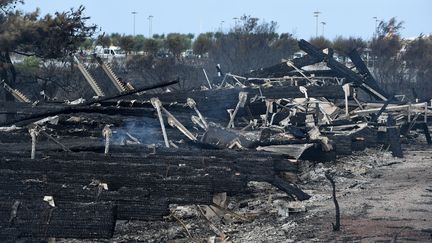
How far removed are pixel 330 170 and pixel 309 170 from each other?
1.41ft

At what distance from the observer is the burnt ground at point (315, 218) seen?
9.41 m

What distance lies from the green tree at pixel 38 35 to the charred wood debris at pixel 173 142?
4.94 m

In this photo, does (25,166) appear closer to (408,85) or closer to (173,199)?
(173,199)

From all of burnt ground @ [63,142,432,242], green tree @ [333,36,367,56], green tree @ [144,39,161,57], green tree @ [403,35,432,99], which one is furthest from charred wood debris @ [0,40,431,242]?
green tree @ [333,36,367,56]

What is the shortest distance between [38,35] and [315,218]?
17.3 metres

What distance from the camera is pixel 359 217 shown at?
10438 mm

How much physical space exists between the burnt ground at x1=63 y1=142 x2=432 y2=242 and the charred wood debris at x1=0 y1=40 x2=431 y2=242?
→ 0.44m

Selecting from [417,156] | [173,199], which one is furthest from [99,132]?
[417,156]

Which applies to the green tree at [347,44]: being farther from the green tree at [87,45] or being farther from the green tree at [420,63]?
the green tree at [87,45]

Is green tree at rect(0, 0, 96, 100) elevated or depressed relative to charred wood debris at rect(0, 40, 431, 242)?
elevated

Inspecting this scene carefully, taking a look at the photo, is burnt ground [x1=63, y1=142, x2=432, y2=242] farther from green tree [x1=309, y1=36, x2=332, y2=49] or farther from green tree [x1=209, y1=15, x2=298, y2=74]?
green tree [x1=309, y1=36, x2=332, y2=49]

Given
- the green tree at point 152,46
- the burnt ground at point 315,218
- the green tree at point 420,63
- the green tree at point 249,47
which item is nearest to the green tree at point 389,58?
the green tree at point 420,63

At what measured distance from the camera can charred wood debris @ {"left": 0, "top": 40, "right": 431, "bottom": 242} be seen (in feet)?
29.3

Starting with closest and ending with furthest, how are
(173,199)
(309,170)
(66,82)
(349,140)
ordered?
1. (173,199)
2. (309,170)
3. (349,140)
4. (66,82)
